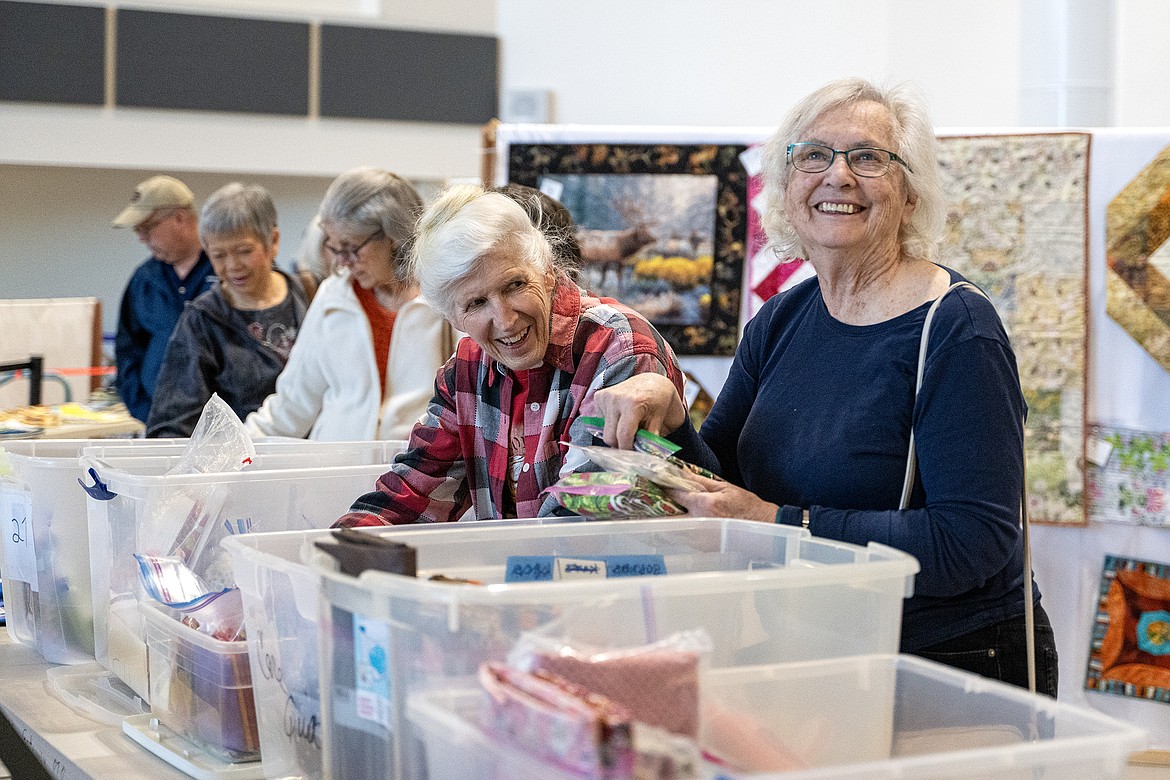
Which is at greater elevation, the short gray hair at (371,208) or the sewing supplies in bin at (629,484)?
the short gray hair at (371,208)

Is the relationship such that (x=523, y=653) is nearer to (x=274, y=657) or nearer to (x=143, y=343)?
(x=274, y=657)

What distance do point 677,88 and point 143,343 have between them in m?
3.36

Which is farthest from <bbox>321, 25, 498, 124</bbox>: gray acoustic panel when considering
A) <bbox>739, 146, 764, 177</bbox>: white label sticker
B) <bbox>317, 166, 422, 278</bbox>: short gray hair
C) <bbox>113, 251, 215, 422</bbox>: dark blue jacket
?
<bbox>317, 166, 422, 278</bbox>: short gray hair

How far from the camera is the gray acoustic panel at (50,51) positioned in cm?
625

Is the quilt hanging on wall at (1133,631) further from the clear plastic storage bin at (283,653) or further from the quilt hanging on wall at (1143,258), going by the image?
the clear plastic storage bin at (283,653)

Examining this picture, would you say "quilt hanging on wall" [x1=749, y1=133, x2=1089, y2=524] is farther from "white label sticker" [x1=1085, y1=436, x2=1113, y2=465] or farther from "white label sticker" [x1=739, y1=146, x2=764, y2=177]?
"white label sticker" [x1=739, y1=146, x2=764, y2=177]

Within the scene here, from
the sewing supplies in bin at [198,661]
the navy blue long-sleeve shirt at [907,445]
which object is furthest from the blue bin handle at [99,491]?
the navy blue long-sleeve shirt at [907,445]

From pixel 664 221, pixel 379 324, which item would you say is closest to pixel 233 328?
pixel 379 324

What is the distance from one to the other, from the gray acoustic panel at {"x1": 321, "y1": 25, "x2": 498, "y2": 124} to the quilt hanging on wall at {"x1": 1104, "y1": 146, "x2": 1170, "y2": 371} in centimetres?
468

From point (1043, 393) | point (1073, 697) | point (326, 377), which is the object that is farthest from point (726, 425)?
point (1073, 697)

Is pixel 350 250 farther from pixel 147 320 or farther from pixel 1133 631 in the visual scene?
pixel 1133 631

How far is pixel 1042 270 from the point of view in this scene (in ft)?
9.97

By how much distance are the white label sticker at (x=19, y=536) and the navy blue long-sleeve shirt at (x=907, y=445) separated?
0.97 m

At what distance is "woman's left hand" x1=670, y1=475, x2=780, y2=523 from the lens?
4.59 ft
